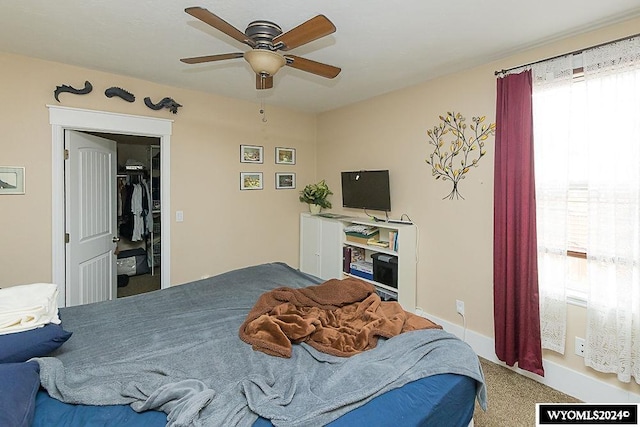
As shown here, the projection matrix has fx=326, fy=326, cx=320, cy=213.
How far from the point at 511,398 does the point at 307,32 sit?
8.72 feet

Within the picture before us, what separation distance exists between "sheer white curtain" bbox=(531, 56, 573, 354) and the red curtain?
0.05 m

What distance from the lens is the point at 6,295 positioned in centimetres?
161

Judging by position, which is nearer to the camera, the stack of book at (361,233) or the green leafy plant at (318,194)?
the stack of book at (361,233)

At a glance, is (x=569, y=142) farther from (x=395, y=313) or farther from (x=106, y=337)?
(x=106, y=337)

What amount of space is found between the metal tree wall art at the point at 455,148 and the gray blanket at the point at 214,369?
5.57 feet

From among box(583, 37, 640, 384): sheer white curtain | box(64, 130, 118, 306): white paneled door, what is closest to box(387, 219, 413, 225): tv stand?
box(583, 37, 640, 384): sheer white curtain

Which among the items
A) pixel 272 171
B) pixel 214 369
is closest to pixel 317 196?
pixel 272 171

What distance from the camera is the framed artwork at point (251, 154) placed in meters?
3.96

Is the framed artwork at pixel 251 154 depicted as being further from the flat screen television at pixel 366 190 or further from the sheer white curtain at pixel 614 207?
the sheer white curtain at pixel 614 207

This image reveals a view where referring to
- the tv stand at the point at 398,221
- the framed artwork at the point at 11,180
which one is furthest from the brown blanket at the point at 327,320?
the framed artwork at the point at 11,180

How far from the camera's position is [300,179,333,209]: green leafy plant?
4355mm

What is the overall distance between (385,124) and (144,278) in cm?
429

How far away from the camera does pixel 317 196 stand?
4.36 meters

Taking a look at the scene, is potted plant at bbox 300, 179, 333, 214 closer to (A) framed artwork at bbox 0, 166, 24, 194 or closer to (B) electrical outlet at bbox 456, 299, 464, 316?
(B) electrical outlet at bbox 456, 299, 464, 316
